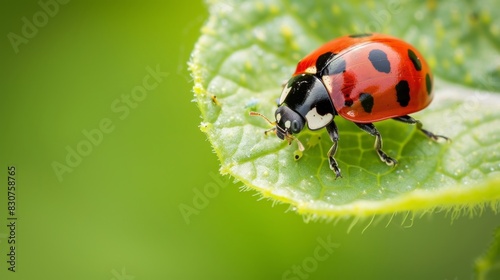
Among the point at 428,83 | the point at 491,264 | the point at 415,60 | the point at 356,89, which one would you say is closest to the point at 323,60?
the point at 356,89

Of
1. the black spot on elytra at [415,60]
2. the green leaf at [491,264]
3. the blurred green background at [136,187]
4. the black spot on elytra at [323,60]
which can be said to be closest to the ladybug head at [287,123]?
the black spot on elytra at [323,60]

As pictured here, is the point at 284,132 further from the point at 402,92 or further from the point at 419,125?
the point at 419,125

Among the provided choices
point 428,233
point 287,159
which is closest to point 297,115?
point 287,159

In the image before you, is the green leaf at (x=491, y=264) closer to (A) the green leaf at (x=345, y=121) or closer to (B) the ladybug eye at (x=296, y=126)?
(A) the green leaf at (x=345, y=121)

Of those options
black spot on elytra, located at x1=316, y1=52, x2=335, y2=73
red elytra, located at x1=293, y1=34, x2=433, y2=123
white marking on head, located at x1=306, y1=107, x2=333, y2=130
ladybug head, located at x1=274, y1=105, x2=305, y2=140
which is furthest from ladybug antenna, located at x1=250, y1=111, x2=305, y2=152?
black spot on elytra, located at x1=316, y1=52, x2=335, y2=73

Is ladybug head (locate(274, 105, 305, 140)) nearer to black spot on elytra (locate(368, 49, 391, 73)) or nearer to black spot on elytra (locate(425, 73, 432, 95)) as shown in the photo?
black spot on elytra (locate(368, 49, 391, 73))

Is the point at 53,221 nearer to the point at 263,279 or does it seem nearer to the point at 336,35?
the point at 263,279
